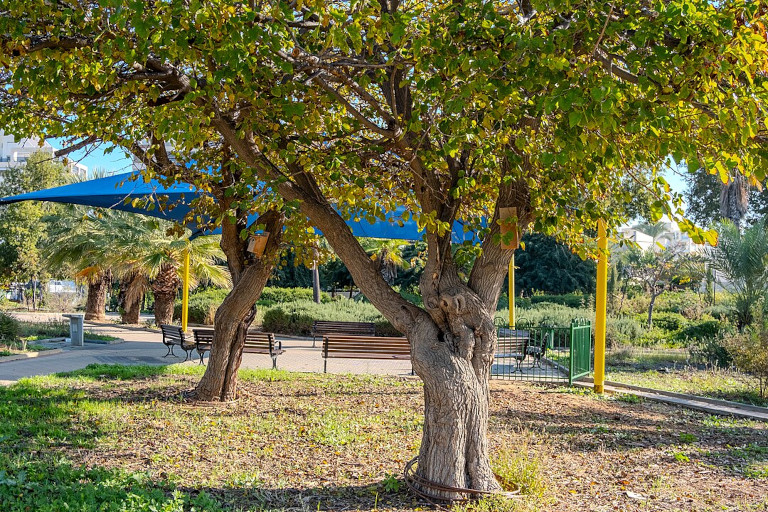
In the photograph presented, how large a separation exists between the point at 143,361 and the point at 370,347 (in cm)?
462

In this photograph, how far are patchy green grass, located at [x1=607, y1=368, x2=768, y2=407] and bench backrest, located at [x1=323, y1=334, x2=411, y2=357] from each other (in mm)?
3925

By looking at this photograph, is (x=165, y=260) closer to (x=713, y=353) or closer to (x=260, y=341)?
(x=260, y=341)

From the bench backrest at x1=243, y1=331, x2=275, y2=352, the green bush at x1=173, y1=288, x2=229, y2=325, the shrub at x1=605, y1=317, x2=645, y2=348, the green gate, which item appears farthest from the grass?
the green bush at x1=173, y1=288, x2=229, y2=325

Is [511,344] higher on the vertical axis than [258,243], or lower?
lower

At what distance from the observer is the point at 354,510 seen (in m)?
4.41

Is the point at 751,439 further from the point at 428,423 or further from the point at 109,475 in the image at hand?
the point at 109,475

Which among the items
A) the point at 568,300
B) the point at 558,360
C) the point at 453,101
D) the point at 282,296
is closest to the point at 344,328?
the point at 558,360

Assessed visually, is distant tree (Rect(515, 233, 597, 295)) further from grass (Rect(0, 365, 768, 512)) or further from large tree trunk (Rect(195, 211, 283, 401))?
large tree trunk (Rect(195, 211, 283, 401))

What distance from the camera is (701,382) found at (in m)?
11.5

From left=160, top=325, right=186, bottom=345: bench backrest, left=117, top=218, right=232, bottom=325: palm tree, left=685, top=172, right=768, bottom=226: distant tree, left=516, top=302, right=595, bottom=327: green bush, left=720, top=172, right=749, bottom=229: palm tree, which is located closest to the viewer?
left=160, top=325, right=186, bottom=345: bench backrest

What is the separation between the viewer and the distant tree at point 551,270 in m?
37.5

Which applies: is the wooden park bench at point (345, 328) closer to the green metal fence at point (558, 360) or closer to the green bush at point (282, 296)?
the green metal fence at point (558, 360)

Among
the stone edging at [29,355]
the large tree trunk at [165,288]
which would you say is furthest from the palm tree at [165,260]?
the stone edging at [29,355]

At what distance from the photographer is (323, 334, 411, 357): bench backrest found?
37.7ft
